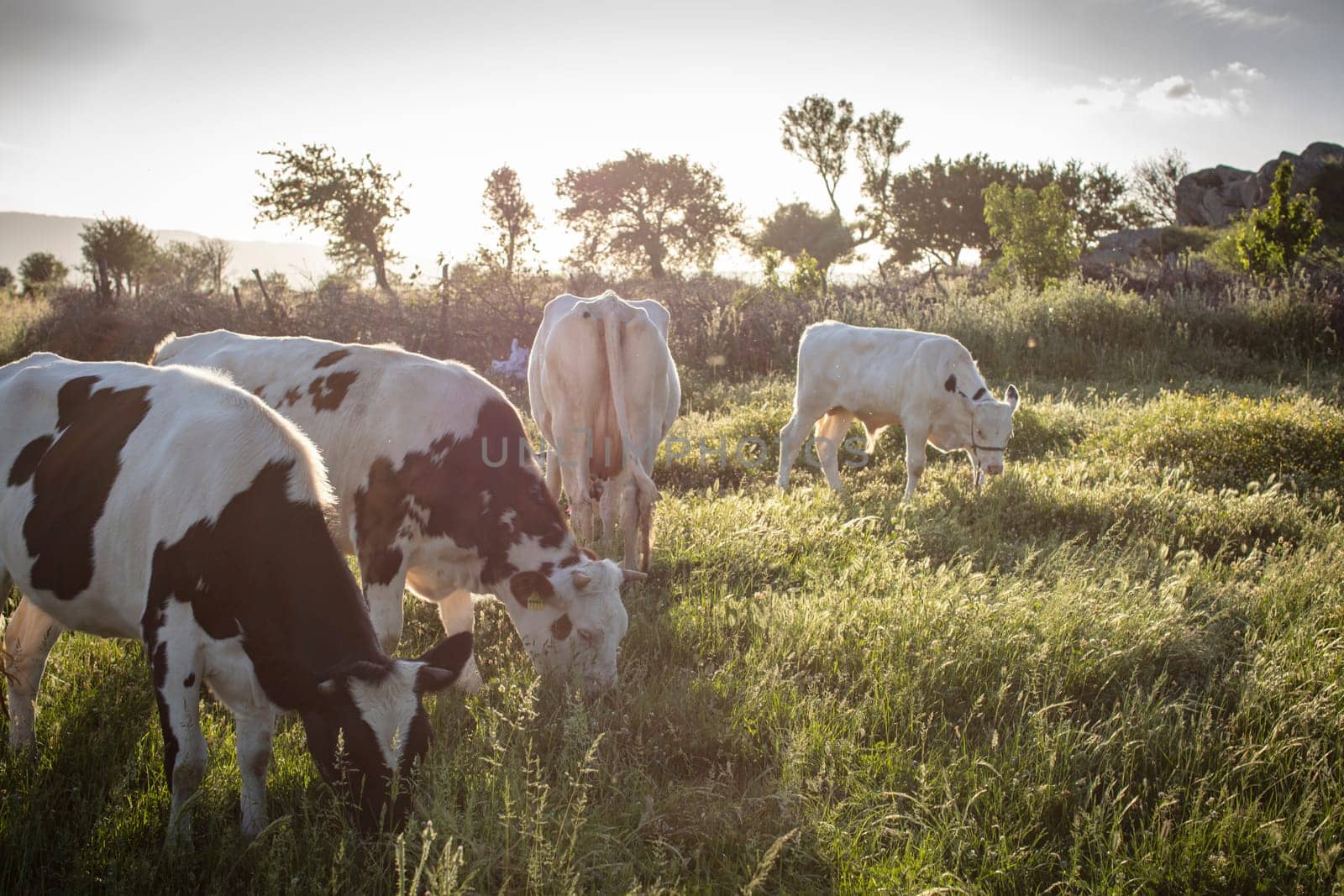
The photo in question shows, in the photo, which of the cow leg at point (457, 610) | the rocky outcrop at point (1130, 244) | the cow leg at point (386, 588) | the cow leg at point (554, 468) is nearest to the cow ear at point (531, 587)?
the cow leg at point (386, 588)

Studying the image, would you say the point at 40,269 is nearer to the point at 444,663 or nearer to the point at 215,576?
the point at 215,576

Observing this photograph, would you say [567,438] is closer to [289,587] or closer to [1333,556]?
[289,587]

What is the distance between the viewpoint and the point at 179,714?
2732mm

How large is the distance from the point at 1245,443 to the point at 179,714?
9.30 metres

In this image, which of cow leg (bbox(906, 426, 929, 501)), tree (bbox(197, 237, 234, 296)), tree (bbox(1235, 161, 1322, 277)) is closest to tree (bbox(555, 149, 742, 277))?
tree (bbox(197, 237, 234, 296))

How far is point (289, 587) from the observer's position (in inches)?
107

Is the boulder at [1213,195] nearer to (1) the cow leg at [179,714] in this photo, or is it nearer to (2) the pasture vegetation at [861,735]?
(2) the pasture vegetation at [861,735]

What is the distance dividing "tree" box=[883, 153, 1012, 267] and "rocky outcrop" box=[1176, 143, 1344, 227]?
392 inches

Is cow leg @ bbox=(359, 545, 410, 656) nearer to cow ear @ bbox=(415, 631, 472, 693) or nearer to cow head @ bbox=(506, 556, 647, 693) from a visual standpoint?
cow head @ bbox=(506, 556, 647, 693)

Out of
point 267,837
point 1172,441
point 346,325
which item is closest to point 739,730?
point 267,837

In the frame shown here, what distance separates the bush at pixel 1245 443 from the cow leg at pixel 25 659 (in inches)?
344

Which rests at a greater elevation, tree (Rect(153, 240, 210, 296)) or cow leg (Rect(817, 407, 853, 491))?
tree (Rect(153, 240, 210, 296))

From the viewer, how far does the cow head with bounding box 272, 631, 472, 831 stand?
97.7 inches

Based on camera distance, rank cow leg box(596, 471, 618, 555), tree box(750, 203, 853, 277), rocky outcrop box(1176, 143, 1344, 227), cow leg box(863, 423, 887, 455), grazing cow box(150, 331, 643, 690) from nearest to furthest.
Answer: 1. grazing cow box(150, 331, 643, 690)
2. cow leg box(596, 471, 618, 555)
3. cow leg box(863, 423, 887, 455)
4. rocky outcrop box(1176, 143, 1344, 227)
5. tree box(750, 203, 853, 277)
